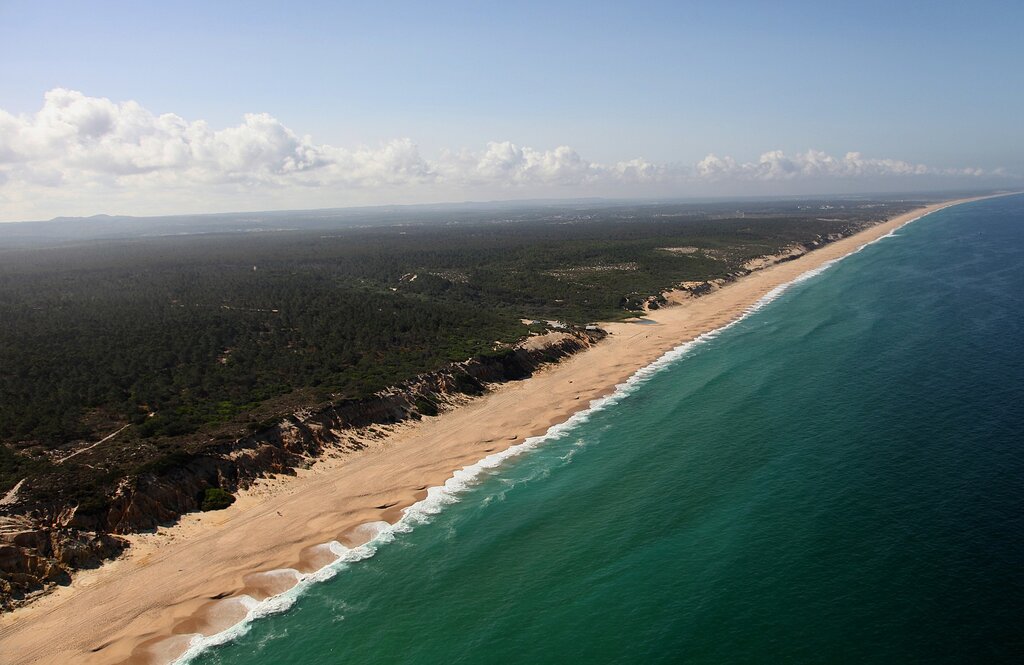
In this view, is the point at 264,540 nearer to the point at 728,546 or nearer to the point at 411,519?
the point at 411,519

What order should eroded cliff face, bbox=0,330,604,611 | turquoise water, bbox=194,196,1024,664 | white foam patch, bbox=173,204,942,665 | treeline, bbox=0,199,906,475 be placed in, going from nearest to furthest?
1. turquoise water, bbox=194,196,1024,664
2. white foam patch, bbox=173,204,942,665
3. eroded cliff face, bbox=0,330,604,611
4. treeline, bbox=0,199,906,475

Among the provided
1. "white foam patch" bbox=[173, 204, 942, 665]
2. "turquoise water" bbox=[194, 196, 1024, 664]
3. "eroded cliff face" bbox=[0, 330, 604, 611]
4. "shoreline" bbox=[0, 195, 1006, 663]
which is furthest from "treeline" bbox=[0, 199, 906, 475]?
"turquoise water" bbox=[194, 196, 1024, 664]

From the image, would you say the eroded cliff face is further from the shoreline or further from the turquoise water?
the turquoise water

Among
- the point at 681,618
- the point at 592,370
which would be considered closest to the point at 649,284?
the point at 592,370

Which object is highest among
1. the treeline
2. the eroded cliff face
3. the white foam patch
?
the treeline

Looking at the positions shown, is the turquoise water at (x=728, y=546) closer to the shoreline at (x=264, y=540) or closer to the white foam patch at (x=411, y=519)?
the white foam patch at (x=411, y=519)

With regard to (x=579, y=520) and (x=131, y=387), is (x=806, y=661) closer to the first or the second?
(x=579, y=520)

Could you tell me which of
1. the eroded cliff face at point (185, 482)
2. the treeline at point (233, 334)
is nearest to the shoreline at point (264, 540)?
the eroded cliff face at point (185, 482)

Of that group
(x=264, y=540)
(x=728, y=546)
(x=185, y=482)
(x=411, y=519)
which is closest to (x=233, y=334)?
(x=185, y=482)
